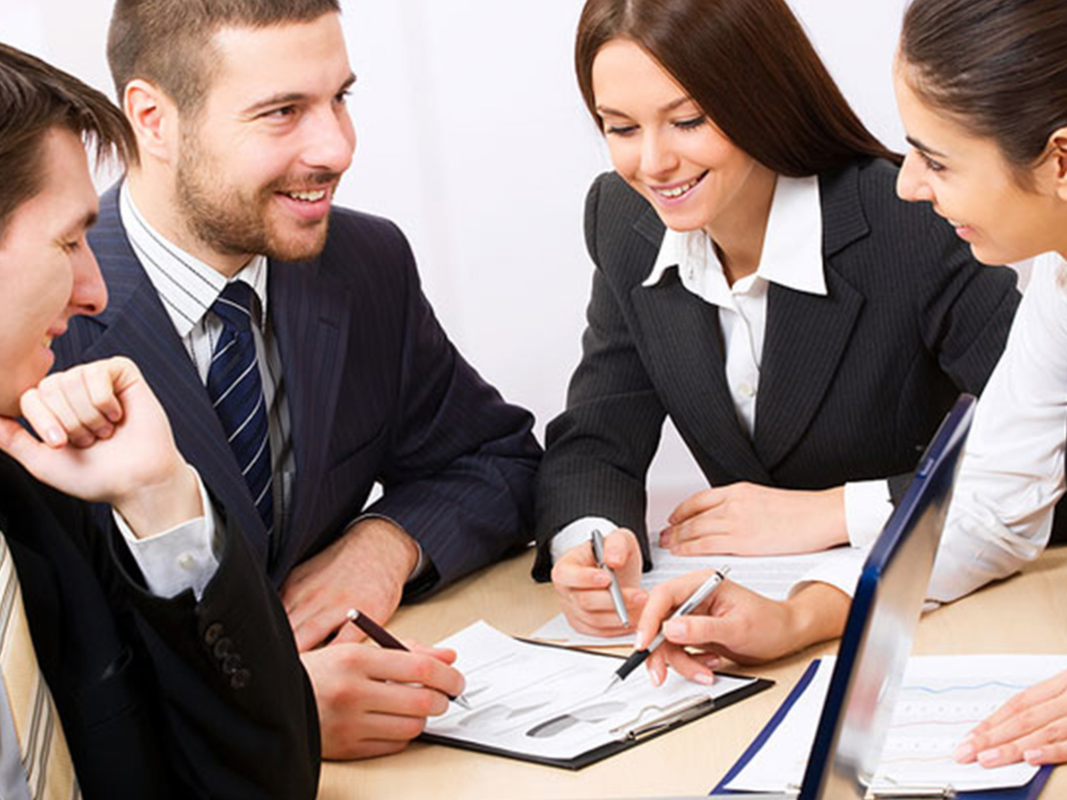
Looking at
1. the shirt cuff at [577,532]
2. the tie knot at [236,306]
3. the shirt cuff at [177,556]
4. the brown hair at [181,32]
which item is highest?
the brown hair at [181,32]

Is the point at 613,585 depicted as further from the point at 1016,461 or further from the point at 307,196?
the point at 307,196

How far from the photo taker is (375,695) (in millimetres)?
1586

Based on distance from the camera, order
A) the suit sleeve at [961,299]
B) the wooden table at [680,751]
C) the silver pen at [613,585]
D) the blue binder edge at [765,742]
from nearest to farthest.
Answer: the blue binder edge at [765,742] → the wooden table at [680,751] → the silver pen at [613,585] → the suit sleeve at [961,299]

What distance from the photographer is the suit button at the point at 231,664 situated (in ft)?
4.70

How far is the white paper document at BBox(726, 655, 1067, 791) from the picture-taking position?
141 centimetres

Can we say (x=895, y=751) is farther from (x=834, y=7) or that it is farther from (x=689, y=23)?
(x=834, y=7)

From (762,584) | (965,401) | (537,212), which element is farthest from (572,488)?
(537,212)

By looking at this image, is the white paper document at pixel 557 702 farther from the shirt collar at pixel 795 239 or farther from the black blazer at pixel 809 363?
the shirt collar at pixel 795 239

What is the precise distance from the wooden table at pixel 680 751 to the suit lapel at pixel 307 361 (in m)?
0.25

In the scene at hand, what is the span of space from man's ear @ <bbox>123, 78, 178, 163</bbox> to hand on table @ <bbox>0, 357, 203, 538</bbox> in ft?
2.55

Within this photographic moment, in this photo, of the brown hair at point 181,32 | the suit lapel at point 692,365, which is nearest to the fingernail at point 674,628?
the suit lapel at point 692,365

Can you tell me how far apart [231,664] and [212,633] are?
4 cm

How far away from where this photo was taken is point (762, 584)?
1.95m

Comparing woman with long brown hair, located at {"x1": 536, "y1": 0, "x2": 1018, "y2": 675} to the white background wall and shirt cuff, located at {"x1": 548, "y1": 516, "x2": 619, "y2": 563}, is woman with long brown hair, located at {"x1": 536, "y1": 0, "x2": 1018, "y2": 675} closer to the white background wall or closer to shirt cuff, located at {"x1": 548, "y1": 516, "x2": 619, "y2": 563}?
shirt cuff, located at {"x1": 548, "y1": 516, "x2": 619, "y2": 563}
